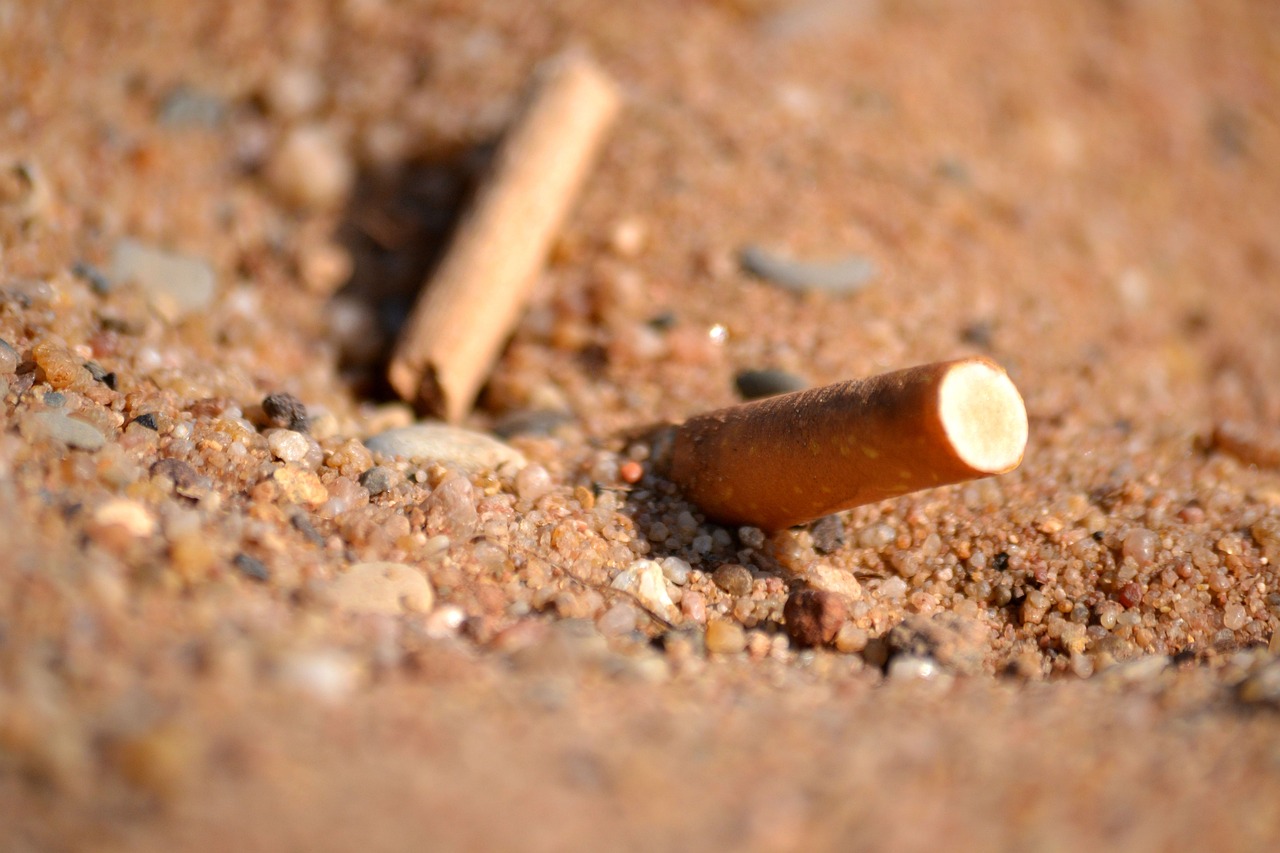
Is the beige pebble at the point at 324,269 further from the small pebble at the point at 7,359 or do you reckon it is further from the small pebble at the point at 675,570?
the small pebble at the point at 675,570

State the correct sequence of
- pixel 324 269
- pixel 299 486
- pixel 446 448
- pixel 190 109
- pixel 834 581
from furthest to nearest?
pixel 190 109 → pixel 324 269 → pixel 446 448 → pixel 834 581 → pixel 299 486

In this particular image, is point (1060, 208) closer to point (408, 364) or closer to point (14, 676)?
point (408, 364)

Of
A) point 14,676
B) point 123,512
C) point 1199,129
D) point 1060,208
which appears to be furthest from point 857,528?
point 1199,129

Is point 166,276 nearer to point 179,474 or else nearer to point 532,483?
point 179,474

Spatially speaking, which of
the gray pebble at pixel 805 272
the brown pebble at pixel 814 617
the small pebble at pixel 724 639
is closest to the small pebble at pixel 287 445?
the small pebble at pixel 724 639

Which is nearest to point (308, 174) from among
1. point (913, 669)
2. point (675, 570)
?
point (675, 570)
